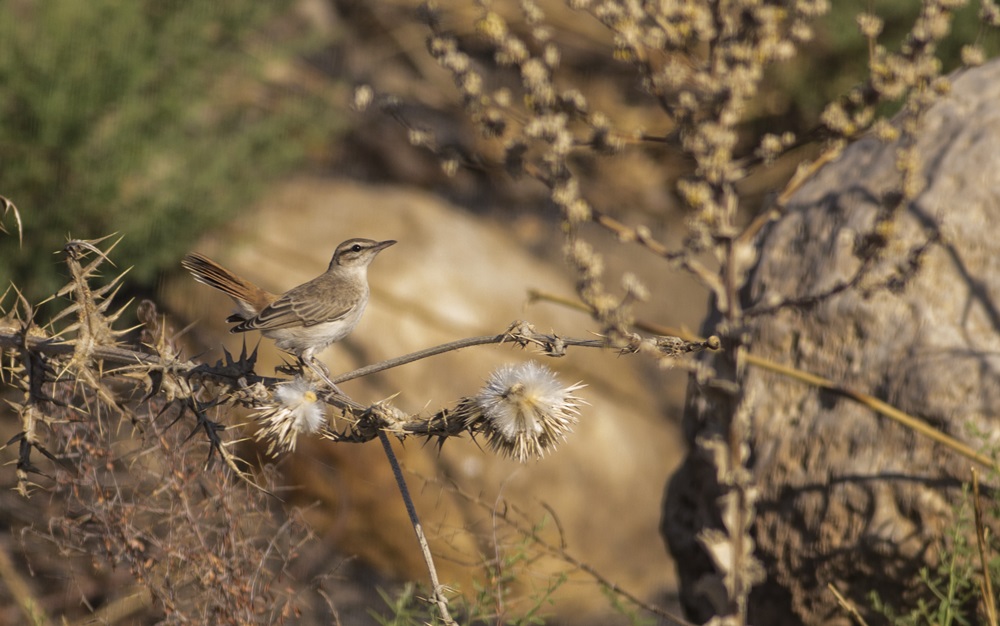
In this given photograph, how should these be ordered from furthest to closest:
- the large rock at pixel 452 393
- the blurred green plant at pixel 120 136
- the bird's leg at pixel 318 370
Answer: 1. the blurred green plant at pixel 120 136
2. the large rock at pixel 452 393
3. the bird's leg at pixel 318 370

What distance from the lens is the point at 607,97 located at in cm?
807

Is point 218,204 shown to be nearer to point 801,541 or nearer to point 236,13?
point 236,13

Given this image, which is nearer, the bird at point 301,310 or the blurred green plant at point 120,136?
the bird at point 301,310

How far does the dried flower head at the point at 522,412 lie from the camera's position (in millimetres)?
1689

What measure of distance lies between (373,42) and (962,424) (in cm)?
621

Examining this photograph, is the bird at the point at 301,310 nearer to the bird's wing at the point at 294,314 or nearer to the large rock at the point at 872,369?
the bird's wing at the point at 294,314

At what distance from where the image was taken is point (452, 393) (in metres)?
5.51

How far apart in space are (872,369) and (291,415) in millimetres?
2232

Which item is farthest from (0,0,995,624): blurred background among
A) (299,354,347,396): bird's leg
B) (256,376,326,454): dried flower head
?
(256,376,326,454): dried flower head

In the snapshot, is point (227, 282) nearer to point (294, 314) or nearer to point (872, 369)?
point (294, 314)

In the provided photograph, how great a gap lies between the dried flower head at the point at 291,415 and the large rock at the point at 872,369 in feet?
5.34

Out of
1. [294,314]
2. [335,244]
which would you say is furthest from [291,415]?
[335,244]

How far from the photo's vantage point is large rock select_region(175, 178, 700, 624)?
518cm

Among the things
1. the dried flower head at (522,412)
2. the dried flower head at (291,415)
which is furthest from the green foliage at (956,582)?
the dried flower head at (291,415)
